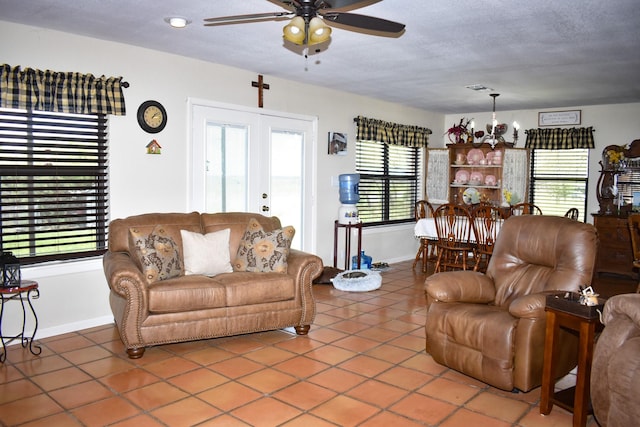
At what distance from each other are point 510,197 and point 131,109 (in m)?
5.14

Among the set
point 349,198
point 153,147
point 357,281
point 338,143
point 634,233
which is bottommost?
point 357,281

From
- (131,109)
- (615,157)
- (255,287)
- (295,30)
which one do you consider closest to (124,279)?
(255,287)

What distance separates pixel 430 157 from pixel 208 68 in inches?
165

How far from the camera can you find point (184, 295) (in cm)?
352

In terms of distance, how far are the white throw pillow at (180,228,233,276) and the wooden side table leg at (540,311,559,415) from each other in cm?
242

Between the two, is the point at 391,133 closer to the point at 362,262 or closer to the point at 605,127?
the point at 362,262

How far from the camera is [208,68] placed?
16.1ft

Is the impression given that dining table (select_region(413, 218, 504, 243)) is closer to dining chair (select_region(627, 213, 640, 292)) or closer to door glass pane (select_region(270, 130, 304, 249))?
door glass pane (select_region(270, 130, 304, 249))

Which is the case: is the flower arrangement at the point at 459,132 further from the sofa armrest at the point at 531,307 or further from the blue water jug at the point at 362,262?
the sofa armrest at the point at 531,307

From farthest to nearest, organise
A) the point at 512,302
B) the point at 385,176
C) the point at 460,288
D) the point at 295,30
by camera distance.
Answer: the point at 385,176 → the point at 460,288 → the point at 512,302 → the point at 295,30

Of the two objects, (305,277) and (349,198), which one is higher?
(349,198)


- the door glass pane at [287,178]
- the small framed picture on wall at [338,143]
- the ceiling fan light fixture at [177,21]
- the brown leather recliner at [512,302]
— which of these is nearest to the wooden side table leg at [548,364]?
the brown leather recliner at [512,302]

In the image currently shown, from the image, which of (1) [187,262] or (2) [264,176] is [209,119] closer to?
(2) [264,176]

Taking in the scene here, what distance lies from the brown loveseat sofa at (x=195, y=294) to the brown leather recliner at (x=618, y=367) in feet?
7.16
